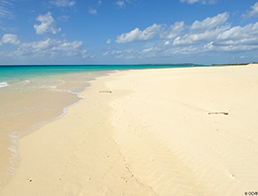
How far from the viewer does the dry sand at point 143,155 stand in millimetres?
3910

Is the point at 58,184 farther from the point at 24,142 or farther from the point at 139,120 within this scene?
the point at 139,120

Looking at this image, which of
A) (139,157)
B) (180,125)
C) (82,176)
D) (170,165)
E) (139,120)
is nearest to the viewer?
(82,176)

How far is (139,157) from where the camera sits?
5.15 metres

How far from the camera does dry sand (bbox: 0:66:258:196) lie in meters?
3.91

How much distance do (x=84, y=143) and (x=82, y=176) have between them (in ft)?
6.17

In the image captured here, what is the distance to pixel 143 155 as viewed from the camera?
5250 mm

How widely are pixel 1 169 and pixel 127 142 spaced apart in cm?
398

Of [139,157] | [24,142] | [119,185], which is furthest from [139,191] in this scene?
[24,142]

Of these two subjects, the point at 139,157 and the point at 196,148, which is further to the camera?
the point at 196,148

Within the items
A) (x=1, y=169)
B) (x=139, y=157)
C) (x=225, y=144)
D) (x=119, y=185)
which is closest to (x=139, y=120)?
(x=139, y=157)

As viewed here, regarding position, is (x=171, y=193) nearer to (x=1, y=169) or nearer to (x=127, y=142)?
(x=127, y=142)

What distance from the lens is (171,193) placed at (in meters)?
3.77

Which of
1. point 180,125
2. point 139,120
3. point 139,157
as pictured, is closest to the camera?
point 139,157

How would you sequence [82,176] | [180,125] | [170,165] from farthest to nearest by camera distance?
[180,125] < [170,165] < [82,176]
